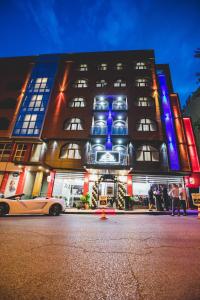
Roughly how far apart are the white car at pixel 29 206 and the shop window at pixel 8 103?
1836 cm

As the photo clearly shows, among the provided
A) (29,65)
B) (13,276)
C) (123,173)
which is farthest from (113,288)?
(29,65)

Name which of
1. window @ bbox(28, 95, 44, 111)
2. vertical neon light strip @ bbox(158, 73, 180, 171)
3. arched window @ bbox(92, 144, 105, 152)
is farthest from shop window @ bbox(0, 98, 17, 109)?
vertical neon light strip @ bbox(158, 73, 180, 171)

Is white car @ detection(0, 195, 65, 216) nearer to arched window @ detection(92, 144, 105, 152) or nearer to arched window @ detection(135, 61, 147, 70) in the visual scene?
arched window @ detection(92, 144, 105, 152)

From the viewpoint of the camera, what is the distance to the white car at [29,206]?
9102 millimetres

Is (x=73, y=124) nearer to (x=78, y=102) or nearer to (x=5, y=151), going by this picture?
(x=78, y=102)

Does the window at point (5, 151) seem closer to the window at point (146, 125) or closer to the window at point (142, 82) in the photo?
the window at point (146, 125)

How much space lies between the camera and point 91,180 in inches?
715

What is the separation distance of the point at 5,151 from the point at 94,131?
11.8 m

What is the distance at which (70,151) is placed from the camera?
1958 centimetres

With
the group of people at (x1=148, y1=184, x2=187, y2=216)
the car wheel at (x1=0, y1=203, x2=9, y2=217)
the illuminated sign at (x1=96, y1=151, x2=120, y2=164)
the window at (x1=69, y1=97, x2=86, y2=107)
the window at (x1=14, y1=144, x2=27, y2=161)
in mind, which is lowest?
the car wheel at (x1=0, y1=203, x2=9, y2=217)

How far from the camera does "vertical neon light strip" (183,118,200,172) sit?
1742cm

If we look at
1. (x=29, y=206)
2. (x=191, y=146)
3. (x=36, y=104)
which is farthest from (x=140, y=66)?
(x=29, y=206)

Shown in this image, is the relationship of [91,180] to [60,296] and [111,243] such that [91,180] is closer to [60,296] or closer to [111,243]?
[111,243]

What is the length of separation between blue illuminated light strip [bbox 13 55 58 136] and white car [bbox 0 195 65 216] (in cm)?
1232
